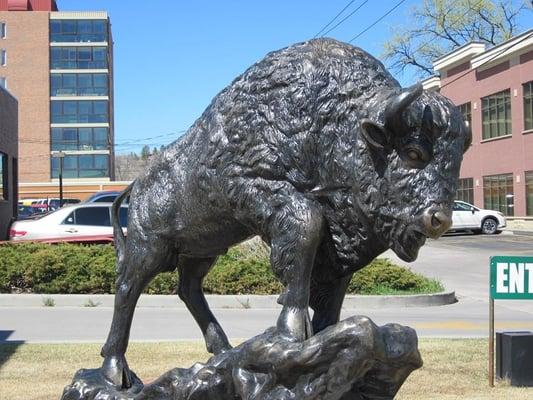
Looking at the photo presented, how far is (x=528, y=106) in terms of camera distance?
110 feet

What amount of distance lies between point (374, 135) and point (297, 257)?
24.1 inches

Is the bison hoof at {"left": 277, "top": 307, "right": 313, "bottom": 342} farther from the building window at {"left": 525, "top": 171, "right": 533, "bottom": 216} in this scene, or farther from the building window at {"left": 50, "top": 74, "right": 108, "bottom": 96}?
the building window at {"left": 50, "top": 74, "right": 108, "bottom": 96}

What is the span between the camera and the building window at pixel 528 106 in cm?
3316

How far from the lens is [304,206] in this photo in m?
3.31

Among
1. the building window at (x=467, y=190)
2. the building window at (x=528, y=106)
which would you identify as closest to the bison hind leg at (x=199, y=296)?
the building window at (x=528, y=106)

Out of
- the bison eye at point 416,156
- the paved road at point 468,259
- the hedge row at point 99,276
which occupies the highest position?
the bison eye at point 416,156

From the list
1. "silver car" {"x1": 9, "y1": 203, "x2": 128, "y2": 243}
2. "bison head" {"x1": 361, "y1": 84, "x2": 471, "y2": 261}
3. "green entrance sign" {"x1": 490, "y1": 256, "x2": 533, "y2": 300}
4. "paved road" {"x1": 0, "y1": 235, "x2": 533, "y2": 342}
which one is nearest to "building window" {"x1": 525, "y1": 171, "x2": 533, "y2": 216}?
"paved road" {"x1": 0, "y1": 235, "x2": 533, "y2": 342}

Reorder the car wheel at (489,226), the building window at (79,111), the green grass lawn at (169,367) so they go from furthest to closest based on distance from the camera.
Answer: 1. the building window at (79,111)
2. the car wheel at (489,226)
3. the green grass lawn at (169,367)

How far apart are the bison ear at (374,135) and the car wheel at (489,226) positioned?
29.3 m

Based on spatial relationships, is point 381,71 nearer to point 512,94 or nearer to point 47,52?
point 512,94

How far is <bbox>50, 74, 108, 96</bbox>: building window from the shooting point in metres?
68.8

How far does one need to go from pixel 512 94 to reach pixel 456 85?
538 cm

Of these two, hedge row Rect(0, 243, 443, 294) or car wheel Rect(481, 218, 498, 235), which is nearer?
hedge row Rect(0, 243, 443, 294)

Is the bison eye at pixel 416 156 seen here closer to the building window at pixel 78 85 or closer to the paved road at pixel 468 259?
the paved road at pixel 468 259
